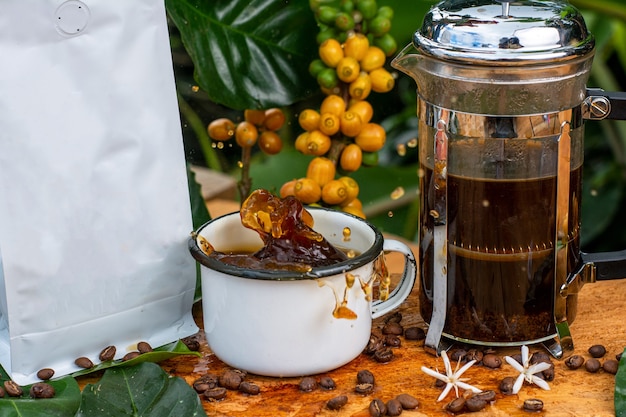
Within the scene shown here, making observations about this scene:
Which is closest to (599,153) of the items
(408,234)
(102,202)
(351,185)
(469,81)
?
(408,234)

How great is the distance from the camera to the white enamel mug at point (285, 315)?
3.24 ft

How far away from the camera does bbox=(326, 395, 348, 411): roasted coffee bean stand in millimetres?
970

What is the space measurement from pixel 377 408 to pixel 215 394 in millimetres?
157

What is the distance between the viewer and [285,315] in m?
0.99

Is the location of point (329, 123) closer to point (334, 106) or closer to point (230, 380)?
point (334, 106)

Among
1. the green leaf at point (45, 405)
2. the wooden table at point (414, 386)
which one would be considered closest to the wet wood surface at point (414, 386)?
the wooden table at point (414, 386)

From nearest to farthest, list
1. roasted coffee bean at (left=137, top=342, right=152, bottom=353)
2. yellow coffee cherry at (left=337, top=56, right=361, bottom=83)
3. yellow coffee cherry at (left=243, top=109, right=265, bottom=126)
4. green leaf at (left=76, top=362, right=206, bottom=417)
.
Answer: green leaf at (left=76, top=362, right=206, bottom=417) < roasted coffee bean at (left=137, top=342, right=152, bottom=353) < yellow coffee cherry at (left=337, top=56, right=361, bottom=83) < yellow coffee cherry at (left=243, top=109, right=265, bottom=126)

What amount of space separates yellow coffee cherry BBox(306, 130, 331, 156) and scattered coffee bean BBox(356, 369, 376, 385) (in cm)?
29

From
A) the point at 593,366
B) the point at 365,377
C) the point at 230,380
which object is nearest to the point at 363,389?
the point at 365,377

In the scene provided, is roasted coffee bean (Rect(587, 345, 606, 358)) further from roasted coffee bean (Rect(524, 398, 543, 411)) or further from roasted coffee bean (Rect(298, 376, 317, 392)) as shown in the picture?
roasted coffee bean (Rect(298, 376, 317, 392))

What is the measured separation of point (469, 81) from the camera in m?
0.99

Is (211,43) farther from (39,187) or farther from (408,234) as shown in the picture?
(408,234)

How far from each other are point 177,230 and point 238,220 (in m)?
0.07

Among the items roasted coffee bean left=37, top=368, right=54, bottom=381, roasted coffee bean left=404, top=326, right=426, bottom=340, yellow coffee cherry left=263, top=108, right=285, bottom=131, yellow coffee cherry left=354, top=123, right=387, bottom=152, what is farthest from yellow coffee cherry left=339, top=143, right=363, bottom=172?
roasted coffee bean left=37, top=368, right=54, bottom=381
